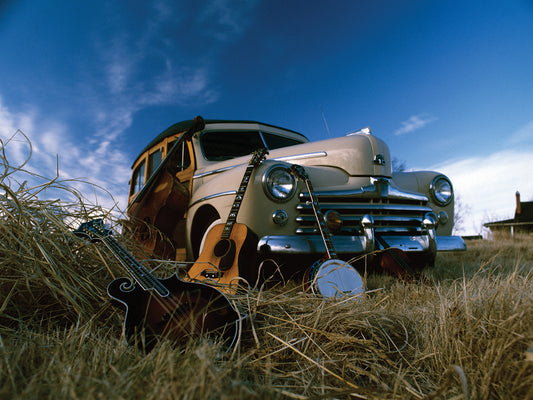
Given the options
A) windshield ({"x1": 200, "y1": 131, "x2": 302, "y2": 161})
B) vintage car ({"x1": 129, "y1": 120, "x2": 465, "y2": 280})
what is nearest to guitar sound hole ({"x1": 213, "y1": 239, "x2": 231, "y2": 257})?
vintage car ({"x1": 129, "y1": 120, "x2": 465, "y2": 280})

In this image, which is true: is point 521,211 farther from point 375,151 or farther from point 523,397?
point 523,397

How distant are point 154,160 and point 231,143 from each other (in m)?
1.32

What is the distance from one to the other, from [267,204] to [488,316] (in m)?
1.53

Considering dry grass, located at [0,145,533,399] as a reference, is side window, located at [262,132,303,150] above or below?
above

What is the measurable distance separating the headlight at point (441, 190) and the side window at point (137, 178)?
13.0 ft

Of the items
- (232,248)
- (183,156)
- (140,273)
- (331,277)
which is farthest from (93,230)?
(183,156)

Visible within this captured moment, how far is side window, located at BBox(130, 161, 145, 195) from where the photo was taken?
4.89m

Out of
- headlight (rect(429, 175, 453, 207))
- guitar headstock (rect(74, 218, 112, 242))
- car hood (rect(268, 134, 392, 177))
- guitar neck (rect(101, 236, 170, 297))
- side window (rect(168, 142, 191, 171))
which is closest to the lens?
guitar neck (rect(101, 236, 170, 297))

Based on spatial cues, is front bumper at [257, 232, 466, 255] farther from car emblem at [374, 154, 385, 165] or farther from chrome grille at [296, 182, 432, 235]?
car emblem at [374, 154, 385, 165]

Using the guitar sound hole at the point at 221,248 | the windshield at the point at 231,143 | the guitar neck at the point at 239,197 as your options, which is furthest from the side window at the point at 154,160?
the guitar sound hole at the point at 221,248

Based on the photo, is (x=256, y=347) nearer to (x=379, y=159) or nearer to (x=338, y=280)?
(x=338, y=280)

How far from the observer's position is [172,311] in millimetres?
→ 946

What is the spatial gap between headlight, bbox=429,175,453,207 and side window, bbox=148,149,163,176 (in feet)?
10.3

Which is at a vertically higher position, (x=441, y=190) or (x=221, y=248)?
(x=441, y=190)
